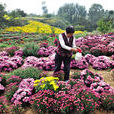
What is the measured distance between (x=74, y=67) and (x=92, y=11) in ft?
198

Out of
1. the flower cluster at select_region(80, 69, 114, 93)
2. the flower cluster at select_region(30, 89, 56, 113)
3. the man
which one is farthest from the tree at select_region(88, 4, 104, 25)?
the flower cluster at select_region(30, 89, 56, 113)

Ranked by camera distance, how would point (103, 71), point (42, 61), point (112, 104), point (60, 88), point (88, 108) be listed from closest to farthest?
point (88, 108) < point (112, 104) < point (60, 88) < point (103, 71) < point (42, 61)

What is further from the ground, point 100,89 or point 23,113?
point 100,89

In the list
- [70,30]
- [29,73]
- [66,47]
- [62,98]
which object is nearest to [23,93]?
[62,98]

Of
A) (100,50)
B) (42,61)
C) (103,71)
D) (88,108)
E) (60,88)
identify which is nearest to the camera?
(88,108)

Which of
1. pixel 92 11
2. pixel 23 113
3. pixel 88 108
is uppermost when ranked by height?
pixel 92 11

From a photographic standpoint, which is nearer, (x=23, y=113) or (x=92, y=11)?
(x=23, y=113)

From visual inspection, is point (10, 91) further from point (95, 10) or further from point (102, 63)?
point (95, 10)

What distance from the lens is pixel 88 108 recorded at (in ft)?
9.23

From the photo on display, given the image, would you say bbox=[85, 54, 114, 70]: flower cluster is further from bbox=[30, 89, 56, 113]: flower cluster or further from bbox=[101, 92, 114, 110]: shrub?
bbox=[30, 89, 56, 113]: flower cluster

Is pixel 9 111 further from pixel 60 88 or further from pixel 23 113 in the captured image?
pixel 60 88

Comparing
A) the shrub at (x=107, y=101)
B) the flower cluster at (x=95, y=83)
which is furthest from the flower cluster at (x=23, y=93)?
the shrub at (x=107, y=101)

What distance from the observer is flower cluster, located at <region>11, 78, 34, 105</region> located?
3267 millimetres

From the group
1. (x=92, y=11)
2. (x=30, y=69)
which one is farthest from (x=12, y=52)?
(x=92, y=11)
